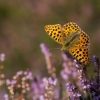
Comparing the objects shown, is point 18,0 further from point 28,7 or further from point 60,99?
point 60,99

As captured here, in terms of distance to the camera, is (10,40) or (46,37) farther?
(10,40)

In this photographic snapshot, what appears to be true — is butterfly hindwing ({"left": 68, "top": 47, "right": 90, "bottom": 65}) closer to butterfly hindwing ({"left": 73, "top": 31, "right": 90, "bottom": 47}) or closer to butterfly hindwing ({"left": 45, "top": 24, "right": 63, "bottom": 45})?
butterfly hindwing ({"left": 73, "top": 31, "right": 90, "bottom": 47})

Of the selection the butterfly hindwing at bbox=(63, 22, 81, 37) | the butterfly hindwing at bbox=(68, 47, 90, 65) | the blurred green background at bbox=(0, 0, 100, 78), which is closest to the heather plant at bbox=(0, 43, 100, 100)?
the butterfly hindwing at bbox=(68, 47, 90, 65)

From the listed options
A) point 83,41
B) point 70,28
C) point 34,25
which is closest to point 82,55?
point 83,41

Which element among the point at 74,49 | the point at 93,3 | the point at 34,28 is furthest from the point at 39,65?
the point at 74,49

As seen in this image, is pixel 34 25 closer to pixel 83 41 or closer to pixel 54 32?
pixel 54 32

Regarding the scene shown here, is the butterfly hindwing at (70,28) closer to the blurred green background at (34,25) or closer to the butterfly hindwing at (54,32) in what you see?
the butterfly hindwing at (54,32)
